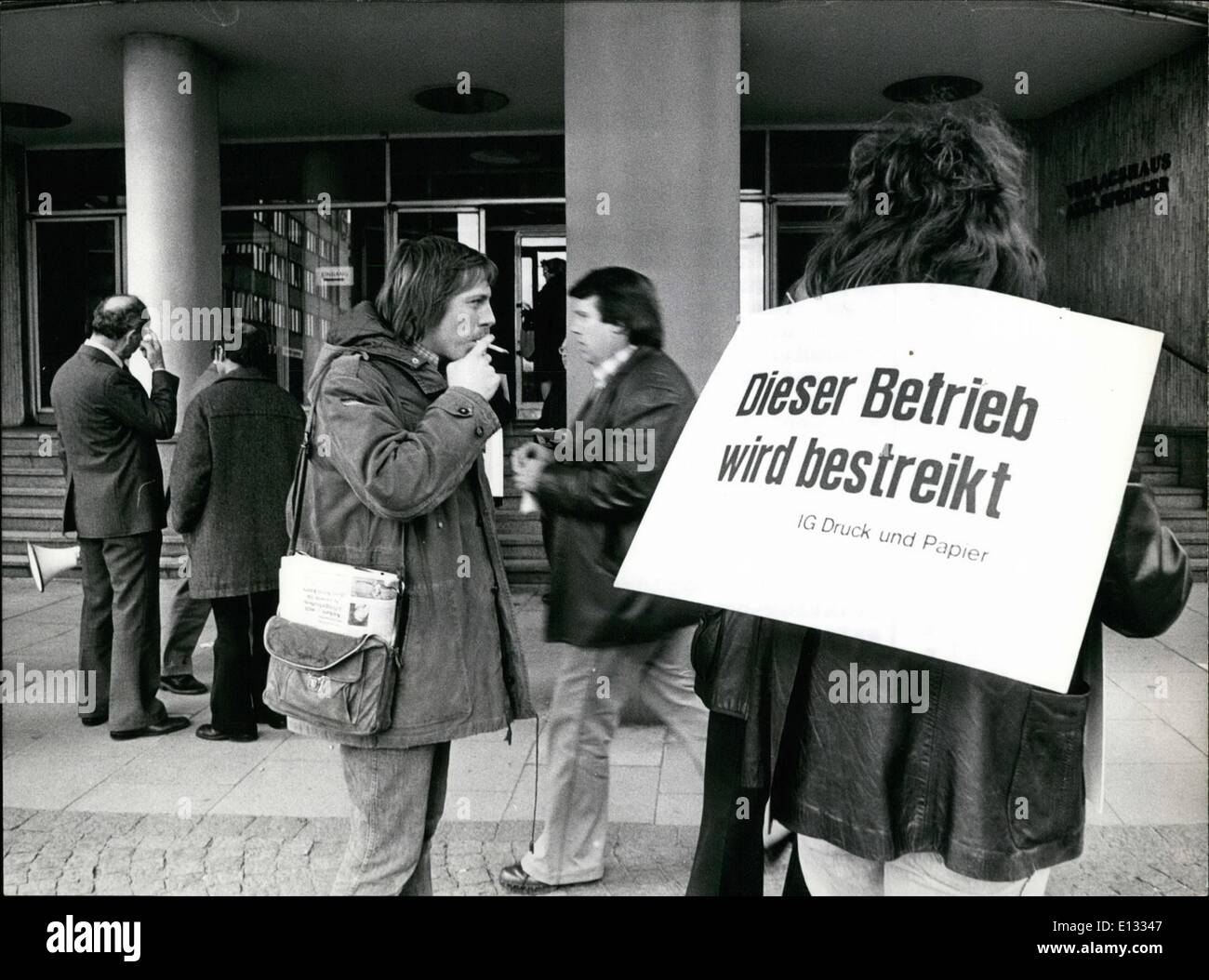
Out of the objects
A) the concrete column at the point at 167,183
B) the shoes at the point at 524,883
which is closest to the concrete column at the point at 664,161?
the shoes at the point at 524,883

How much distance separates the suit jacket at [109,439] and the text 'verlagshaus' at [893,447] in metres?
3.60

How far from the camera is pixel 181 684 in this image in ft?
18.6

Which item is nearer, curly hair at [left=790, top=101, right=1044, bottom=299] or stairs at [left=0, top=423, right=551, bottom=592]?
curly hair at [left=790, top=101, right=1044, bottom=299]

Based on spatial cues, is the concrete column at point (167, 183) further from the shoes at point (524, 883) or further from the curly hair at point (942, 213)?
the curly hair at point (942, 213)

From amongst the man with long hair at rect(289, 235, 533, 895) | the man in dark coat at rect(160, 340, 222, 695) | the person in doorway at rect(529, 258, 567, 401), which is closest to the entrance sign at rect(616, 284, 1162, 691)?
the man with long hair at rect(289, 235, 533, 895)

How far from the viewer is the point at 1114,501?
1718 millimetres

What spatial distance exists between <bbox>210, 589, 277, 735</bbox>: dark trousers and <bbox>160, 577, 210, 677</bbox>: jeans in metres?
0.73

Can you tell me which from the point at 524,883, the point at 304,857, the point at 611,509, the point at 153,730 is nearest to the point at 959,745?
the point at 611,509

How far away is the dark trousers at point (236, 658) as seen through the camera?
16.2 feet

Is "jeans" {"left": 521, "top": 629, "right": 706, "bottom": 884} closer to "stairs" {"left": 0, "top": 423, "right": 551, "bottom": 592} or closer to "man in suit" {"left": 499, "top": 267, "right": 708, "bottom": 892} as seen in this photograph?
"man in suit" {"left": 499, "top": 267, "right": 708, "bottom": 892}

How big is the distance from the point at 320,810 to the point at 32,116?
948cm

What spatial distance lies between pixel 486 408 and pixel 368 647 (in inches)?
24.8

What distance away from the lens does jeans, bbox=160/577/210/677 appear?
5.68m
